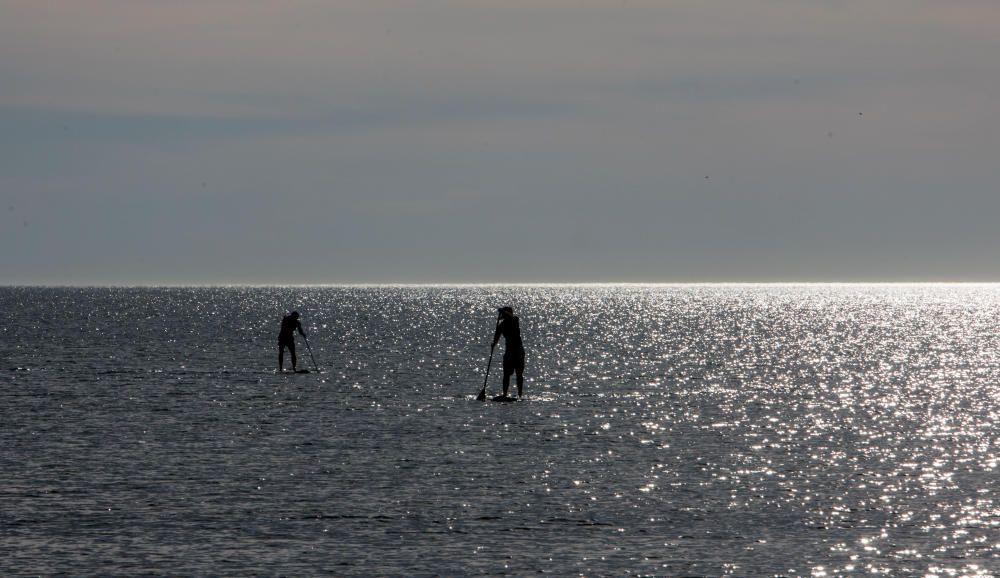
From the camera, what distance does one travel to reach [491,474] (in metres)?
27.2

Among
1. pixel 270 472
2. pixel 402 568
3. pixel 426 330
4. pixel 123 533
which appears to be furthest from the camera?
pixel 426 330

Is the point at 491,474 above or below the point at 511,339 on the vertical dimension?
below

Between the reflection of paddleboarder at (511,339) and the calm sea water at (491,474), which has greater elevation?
the reflection of paddleboarder at (511,339)

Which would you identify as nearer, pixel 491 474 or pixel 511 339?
pixel 491 474

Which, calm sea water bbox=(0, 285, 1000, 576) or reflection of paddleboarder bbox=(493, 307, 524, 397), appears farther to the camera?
reflection of paddleboarder bbox=(493, 307, 524, 397)

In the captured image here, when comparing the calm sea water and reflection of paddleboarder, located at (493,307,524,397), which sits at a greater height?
reflection of paddleboarder, located at (493,307,524,397)

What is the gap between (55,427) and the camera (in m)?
35.0

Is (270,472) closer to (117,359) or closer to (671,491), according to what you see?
(671,491)

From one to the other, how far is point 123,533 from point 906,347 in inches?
3231

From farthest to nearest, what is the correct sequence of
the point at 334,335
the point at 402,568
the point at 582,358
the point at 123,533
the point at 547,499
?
the point at 334,335
the point at 582,358
the point at 547,499
the point at 123,533
the point at 402,568

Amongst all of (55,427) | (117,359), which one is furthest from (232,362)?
(55,427)

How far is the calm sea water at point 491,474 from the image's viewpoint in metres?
19.4

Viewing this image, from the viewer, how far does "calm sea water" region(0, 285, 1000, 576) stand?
19.4m

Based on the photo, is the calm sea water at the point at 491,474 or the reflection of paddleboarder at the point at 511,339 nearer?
the calm sea water at the point at 491,474
